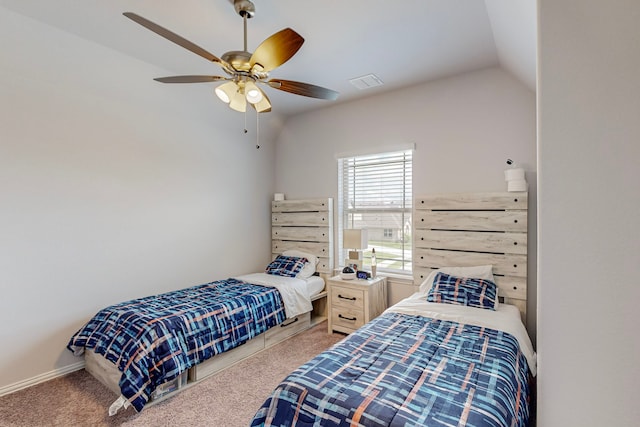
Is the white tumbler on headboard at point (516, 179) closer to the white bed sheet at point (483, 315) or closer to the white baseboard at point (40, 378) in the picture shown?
the white bed sheet at point (483, 315)

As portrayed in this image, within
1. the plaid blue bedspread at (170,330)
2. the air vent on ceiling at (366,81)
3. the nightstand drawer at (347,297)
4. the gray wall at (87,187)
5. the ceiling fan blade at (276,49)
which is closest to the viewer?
the ceiling fan blade at (276,49)

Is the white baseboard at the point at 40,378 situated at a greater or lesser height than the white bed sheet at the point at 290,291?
lesser

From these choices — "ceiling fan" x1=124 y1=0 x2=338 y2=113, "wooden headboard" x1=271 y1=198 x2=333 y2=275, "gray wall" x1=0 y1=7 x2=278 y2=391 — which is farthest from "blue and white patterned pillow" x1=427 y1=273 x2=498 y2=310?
"gray wall" x1=0 y1=7 x2=278 y2=391

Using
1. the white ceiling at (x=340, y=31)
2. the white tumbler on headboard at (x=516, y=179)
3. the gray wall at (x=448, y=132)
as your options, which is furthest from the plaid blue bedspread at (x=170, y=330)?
the white tumbler on headboard at (x=516, y=179)

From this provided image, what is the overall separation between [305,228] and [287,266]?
0.61 meters

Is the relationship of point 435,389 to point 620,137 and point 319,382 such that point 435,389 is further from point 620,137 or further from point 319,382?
point 620,137

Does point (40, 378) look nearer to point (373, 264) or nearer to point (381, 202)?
point (373, 264)

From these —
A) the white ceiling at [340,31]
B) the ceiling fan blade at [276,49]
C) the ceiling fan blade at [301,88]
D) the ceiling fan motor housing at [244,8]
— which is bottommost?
the ceiling fan blade at [301,88]

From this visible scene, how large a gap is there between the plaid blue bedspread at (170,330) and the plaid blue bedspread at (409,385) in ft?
3.45

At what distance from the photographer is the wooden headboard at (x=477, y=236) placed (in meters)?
2.73

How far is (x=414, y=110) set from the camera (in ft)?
11.1

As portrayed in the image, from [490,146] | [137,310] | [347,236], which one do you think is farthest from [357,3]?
[137,310]

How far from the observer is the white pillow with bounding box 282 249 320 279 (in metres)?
3.82

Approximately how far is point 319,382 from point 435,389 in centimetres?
56
